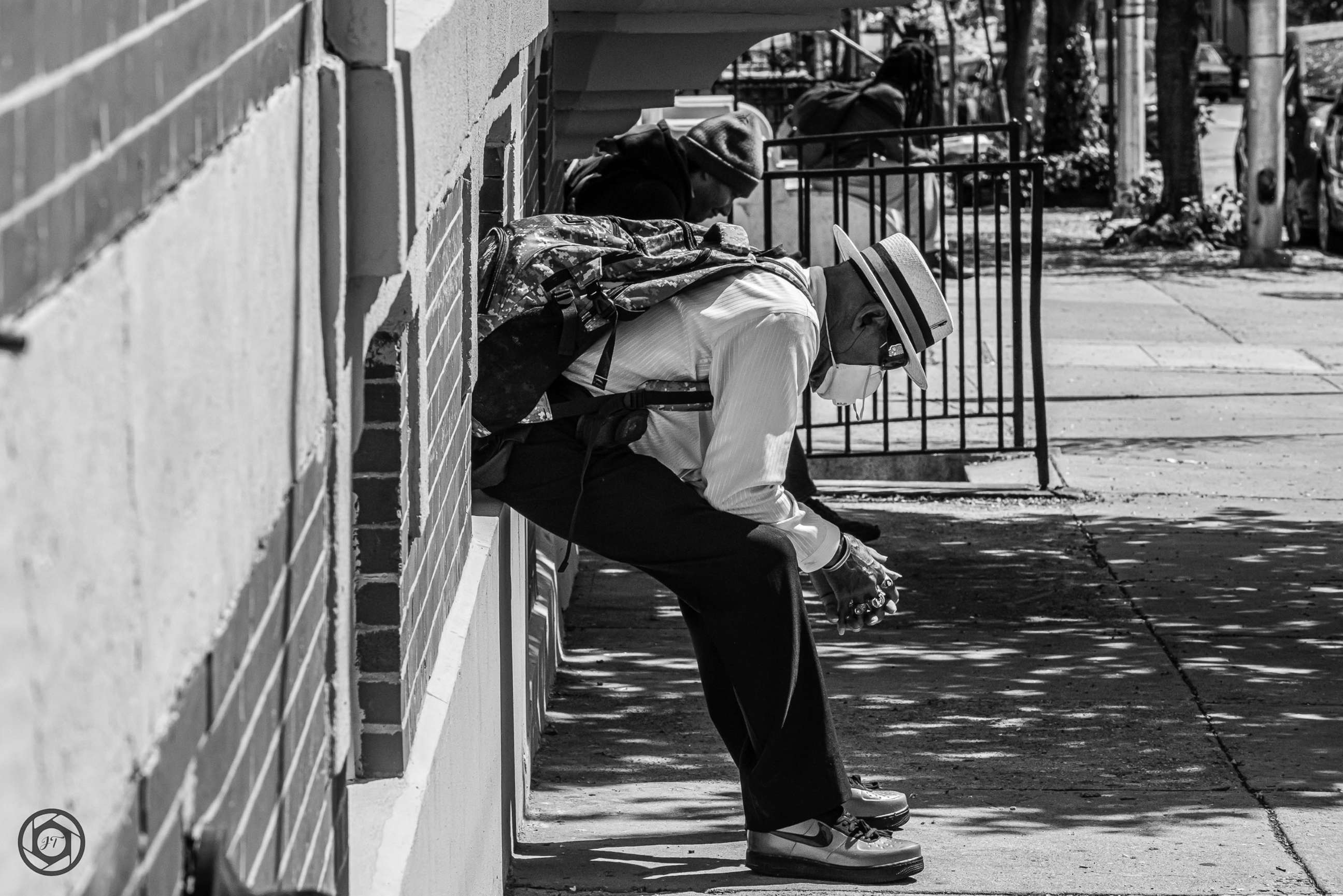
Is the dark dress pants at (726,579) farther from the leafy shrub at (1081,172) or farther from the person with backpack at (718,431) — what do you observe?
the leafy shrub at (1081,172)

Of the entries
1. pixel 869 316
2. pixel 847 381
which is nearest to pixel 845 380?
pixel 847 381

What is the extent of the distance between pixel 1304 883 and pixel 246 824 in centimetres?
328

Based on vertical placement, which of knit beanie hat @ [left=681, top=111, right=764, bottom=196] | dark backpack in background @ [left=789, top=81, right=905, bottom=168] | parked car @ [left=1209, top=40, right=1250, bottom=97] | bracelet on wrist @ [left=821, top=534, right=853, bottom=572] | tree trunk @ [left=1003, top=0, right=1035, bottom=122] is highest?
parked car @ [left=1209, top=40, right=1250, bottom=97]

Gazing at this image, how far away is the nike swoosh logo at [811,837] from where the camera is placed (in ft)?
14.2

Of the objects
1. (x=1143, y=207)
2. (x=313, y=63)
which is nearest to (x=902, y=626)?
(x=313, y=63)

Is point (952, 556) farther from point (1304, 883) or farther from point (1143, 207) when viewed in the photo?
point (1143, 207)

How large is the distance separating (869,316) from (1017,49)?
71.1 ft

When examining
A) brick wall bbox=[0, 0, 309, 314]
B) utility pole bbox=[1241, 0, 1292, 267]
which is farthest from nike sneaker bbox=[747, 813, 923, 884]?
utility pole bbox=[1241, 0, 1292, 267]

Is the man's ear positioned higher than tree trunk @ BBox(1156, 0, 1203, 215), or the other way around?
tree trunk @ BBox(1156, 0, 1203, 215)

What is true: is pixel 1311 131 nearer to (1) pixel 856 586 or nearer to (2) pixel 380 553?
(1) pixel 856 586

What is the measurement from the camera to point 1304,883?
170 inches

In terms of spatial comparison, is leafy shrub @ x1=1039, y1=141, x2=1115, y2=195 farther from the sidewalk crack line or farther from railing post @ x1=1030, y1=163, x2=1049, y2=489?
the sidewalk crack line

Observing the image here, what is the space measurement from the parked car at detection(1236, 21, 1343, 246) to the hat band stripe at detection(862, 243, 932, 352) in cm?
1421

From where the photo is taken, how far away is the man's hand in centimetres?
431
